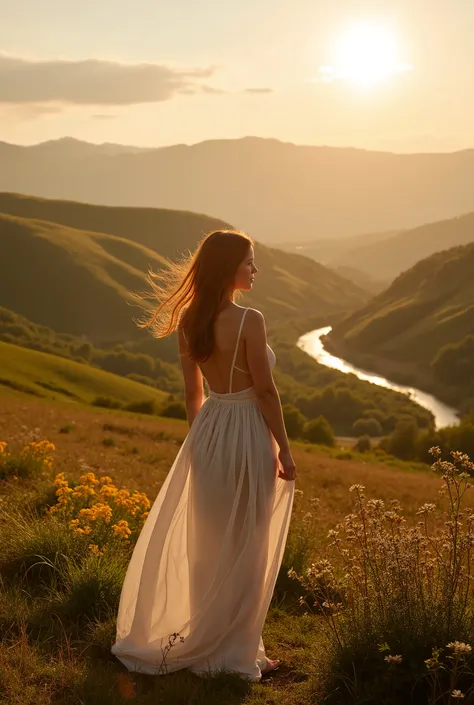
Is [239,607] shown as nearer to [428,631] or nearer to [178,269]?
[428,631]

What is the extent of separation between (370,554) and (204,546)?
1206 millimetres

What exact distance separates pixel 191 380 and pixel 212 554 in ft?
4.39

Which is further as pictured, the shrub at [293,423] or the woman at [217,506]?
the shrub at [293,423]

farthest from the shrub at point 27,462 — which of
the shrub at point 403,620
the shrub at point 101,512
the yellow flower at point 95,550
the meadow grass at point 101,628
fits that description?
the shrub at point 403,620

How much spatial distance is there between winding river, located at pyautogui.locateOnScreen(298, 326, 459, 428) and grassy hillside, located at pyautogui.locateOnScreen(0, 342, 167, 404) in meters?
35.0

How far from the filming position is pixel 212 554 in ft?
18.2

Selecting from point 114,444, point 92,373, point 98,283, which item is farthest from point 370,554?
point 98,283

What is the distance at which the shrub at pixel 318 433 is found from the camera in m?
61.8

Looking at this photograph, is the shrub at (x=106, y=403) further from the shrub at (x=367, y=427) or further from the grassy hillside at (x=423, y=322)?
the grassy hillside at (x=423, y=322)

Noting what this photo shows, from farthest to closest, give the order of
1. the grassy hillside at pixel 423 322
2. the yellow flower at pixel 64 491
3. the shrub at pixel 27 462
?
the grassy hillside at pixel 423 322
the shrub at pixel 27 462
the yellow flower at pixel 64 491

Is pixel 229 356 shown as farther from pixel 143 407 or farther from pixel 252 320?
pixel 143 407

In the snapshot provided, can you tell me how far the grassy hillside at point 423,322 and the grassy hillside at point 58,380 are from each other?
58.5 metres

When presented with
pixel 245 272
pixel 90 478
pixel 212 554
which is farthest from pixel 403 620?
pixel 90 478

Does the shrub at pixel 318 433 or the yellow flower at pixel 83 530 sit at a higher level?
the yellow flower at pixel 83 530
